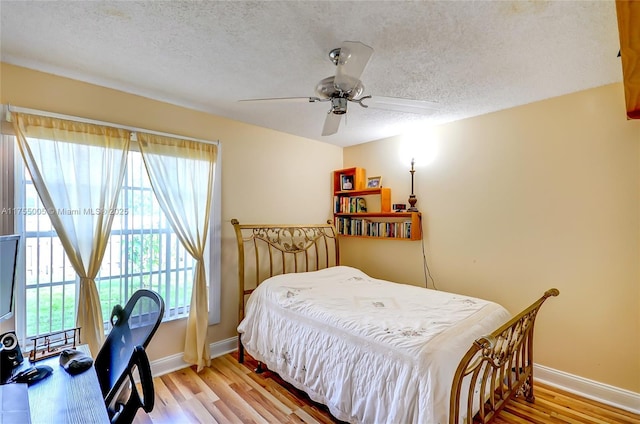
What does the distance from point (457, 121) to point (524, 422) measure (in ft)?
8.64

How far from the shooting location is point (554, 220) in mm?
2553

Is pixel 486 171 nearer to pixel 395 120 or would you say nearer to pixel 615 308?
pixel 395 120

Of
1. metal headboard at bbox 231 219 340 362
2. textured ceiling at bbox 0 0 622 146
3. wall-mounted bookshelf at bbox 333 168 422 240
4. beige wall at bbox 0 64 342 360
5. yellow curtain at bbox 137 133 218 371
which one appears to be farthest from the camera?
wall-mounted bookshelf at bbox 333 168 422 240

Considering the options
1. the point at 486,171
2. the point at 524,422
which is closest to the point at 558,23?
the point at 486,171

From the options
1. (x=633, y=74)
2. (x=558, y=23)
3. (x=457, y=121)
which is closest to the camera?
(x=633, y=74)

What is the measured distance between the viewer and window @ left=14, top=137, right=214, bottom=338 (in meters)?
2.11

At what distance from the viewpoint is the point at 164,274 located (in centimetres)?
275

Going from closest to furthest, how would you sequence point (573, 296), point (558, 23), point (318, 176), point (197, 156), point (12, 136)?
point (558, 23)
point (12, 136)
point (573, 296)
point (197, 156)
point (318, 176)

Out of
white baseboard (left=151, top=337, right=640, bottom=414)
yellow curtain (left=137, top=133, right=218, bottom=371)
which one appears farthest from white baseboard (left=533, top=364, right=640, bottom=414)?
yellow curtain (left=137, top=133, right=218, bottom=371)

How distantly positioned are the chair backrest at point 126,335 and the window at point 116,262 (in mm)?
960

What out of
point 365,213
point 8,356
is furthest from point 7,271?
point 365,213

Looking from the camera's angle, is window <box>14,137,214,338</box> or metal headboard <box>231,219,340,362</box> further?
metal headboard <box>231,219,340,362</box>

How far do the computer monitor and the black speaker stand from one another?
12 centimetres

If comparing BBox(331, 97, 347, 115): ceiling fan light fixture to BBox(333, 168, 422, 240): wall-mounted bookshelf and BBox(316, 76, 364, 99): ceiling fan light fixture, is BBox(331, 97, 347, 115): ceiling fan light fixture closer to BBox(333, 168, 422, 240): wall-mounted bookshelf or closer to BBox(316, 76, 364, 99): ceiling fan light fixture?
BBox(316, 76, 364, 99): ceiling fan light fixture
